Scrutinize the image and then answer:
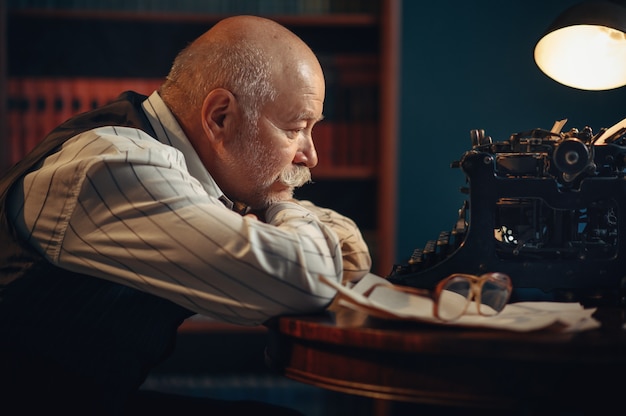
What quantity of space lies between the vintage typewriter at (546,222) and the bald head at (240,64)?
0.40 m

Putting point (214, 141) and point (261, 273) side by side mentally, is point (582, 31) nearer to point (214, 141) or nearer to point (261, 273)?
point (214, 141)

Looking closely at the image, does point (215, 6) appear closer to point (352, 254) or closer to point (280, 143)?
point (280, 143)

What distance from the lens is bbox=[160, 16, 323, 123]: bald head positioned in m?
1.41

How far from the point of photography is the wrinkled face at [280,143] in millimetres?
1436

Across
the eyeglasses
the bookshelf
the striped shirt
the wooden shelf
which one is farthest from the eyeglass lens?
the wooden shelf

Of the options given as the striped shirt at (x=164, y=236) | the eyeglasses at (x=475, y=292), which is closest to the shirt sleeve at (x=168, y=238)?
the striped shirt at (x=164, y=236)

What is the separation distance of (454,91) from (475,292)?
7.03 ft

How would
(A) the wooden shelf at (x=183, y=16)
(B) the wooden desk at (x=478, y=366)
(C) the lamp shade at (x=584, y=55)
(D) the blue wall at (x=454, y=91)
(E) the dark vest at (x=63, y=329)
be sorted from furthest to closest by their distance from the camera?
(D) the blue wall at (x=454, y=91)
(A) the wooden shelf at (x=183, y=16)
(C) the lamp shade at (x=584, y=55)
(E) the dark vest at (x=63, y=329)
(B) the wooden desk at (x=478, y=366)

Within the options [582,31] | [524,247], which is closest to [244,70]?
[524,247]

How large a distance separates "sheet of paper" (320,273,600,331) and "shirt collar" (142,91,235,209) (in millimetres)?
418

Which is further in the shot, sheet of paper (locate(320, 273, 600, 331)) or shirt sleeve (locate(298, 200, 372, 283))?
shirt sleeve (locate(298, 200, 372, 283))

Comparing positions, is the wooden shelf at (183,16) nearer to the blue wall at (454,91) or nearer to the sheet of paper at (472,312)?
the blue wall at (454,91)

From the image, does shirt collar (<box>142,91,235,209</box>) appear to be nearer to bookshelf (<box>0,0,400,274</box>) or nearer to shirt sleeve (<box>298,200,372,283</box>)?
shirt sleeve (<box>298,200,372,283</box>)

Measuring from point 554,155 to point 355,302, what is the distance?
0.48 metres
